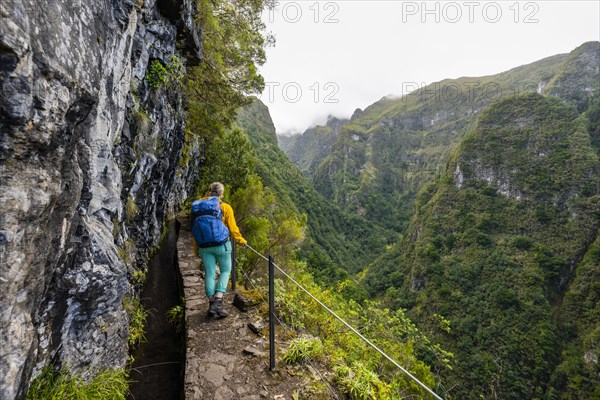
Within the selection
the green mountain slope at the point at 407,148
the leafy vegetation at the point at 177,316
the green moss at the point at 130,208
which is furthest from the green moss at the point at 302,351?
the green mountain slope at the point at 407,148

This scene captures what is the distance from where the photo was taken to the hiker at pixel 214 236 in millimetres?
3818

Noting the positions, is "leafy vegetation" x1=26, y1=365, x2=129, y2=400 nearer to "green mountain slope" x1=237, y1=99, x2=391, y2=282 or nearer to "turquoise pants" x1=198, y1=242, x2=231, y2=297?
→ "turquoise pants" x1=198, y1=242, x2=231, y2=297

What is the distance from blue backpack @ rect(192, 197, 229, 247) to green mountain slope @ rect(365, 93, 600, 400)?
48.6 meters

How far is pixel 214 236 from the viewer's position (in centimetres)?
381

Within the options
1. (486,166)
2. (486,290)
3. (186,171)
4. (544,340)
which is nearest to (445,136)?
(486,166)

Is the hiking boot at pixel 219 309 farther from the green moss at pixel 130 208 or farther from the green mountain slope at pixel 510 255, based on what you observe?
the green mountain slope at pixel 510 255

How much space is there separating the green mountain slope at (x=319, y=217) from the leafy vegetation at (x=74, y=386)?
180ft

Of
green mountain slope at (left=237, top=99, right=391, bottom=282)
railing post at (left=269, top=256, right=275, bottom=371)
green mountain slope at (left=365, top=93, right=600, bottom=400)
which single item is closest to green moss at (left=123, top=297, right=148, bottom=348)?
railing post at (left=269, top=256, right=275, bottom=371)

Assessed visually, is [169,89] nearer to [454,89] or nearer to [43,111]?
[43,111]

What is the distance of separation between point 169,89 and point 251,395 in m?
6.84

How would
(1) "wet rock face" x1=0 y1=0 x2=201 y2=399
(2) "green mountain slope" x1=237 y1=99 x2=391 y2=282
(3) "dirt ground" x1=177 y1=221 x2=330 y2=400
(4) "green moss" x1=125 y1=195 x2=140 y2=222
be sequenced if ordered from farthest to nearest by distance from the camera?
(2) "green mountain slope" x1=237 y1=99 x2=391 y2=282 → (4) "green moss" x1=125 y1=195 x2=140 y2=222 → (3) "dirt ground" x1=177 y1=221 x2=330 y2=400 → (1) "wet rock face" x1=0 y1=0 x2=201 y2=399

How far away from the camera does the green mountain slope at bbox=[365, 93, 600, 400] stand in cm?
4912

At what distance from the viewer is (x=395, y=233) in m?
132

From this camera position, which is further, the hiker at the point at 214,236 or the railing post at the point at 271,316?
the hiker at the point at 214,236
